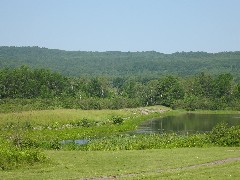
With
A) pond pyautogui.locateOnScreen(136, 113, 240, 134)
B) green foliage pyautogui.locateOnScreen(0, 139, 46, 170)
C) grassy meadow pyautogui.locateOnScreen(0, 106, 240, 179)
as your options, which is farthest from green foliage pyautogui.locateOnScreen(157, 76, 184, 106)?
green foliage pyautogui.locateOnScreen(0, 139, 46, 170)

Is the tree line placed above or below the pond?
above

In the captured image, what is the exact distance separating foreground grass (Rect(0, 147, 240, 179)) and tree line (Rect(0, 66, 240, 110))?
77.2 metres

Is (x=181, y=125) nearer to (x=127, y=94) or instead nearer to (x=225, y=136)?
(x=225, y=136)

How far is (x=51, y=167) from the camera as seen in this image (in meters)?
25.3

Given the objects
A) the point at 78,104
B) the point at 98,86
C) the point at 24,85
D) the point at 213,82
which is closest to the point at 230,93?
the point at 213,82

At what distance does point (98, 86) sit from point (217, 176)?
419 feet

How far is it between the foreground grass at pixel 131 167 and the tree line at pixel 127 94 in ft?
253

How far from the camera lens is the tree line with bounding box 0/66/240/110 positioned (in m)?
122

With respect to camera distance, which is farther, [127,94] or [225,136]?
[127,94]

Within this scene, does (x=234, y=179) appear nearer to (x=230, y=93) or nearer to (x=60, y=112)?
(x=60, y=112)

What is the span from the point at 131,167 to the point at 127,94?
127m

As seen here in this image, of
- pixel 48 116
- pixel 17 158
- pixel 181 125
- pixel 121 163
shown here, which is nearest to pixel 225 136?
pixel 121 163

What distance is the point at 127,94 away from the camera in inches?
5974

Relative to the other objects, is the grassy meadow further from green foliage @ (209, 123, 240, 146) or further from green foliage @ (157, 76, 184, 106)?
green foliage @ (157, 76, 184, 106)
